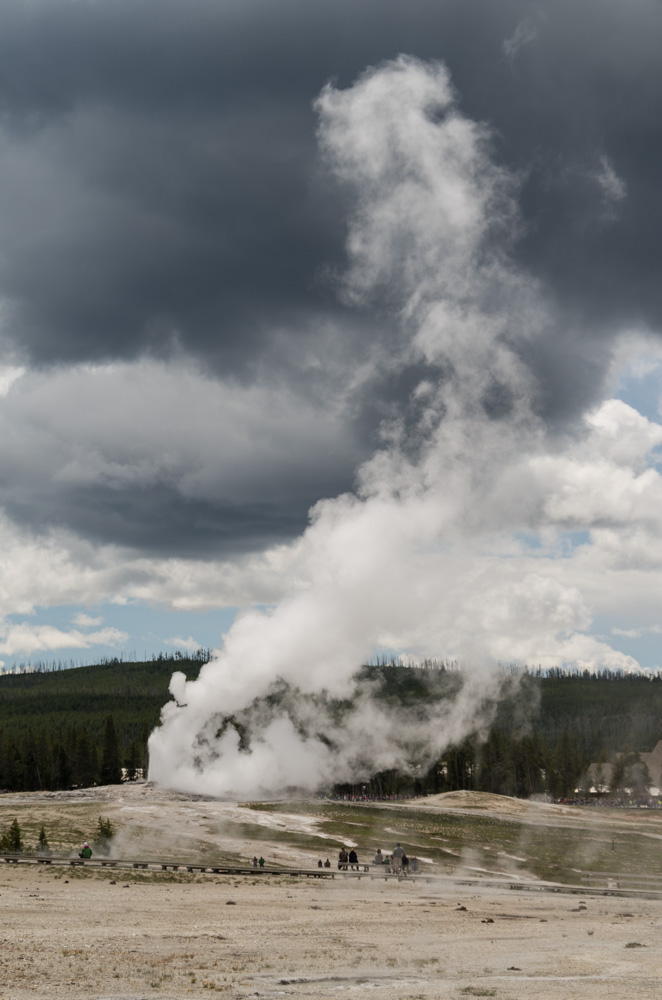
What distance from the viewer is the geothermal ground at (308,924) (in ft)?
72.6

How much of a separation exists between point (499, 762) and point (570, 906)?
12257 centimetres

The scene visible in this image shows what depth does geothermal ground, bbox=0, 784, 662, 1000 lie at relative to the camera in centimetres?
2212

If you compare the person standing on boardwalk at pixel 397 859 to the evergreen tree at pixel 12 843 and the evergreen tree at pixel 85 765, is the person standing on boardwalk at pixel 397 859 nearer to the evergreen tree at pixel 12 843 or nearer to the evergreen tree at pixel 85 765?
the evergreen tree at pixel 12 843

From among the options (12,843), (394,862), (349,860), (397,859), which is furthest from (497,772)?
(12,843)

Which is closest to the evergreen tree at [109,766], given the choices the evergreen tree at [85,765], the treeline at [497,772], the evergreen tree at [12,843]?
the evergreen tree at [85,765]

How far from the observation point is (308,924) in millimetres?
34500

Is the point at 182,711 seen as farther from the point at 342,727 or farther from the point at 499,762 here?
the point at 499,762

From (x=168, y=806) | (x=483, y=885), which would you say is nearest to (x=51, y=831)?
(x=168, y=806)

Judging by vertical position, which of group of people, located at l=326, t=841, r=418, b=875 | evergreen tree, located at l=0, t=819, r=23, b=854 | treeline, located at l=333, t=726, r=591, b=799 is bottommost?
treeline, located at l=333, t=726, r=591, b=799

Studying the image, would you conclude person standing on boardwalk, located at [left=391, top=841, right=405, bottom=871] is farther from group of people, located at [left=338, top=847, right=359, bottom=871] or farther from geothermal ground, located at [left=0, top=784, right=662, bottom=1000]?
group of people, located at [left=338, top=847, right=359, bottom=871]

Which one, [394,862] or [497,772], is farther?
[497,772]

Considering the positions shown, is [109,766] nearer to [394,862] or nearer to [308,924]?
[394,862]

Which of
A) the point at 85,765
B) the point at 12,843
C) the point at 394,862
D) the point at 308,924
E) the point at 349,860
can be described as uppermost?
the point at 308,924

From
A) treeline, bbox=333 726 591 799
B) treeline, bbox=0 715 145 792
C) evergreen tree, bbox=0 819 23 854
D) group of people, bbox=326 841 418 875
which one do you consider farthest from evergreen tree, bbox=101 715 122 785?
group of people, bbox=326 841 418 875
